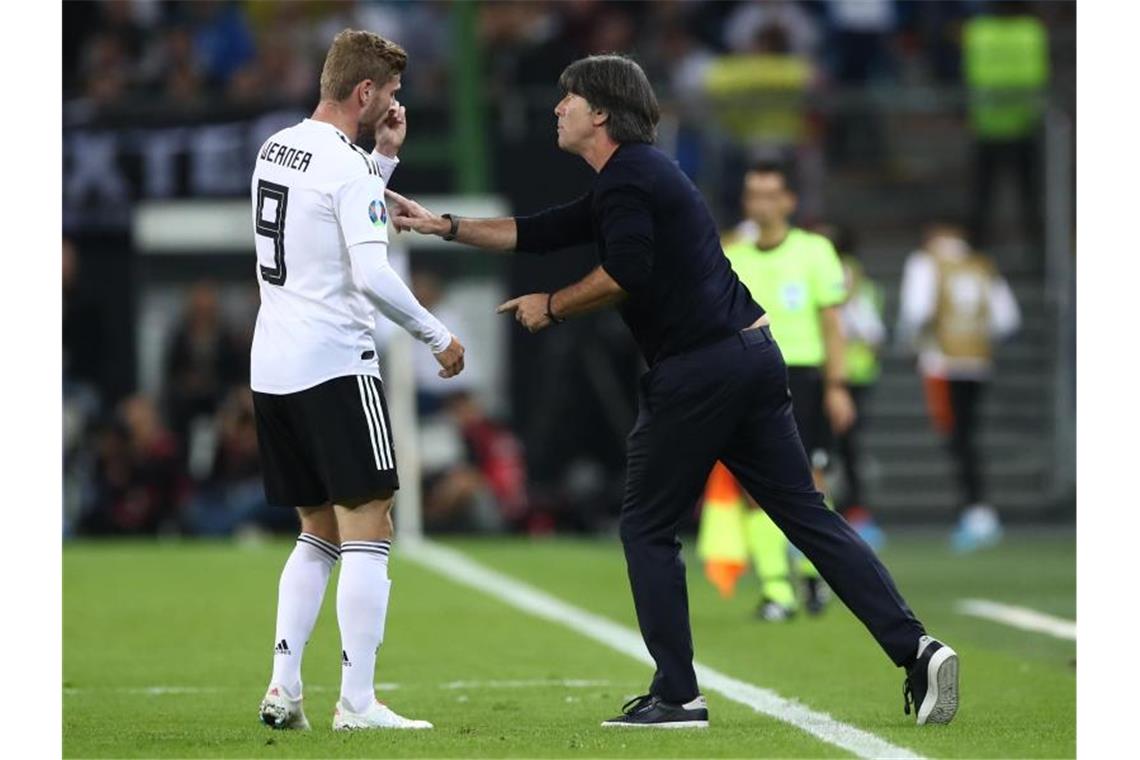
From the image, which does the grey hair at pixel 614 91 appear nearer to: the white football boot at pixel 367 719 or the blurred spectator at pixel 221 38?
the white football boot at pixel 367 719

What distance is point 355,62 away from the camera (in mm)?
7406

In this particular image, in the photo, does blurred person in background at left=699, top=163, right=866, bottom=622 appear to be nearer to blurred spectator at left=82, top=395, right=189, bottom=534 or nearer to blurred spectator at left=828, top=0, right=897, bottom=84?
blurred spectator at left=82, top=395, right=189, bottom=534

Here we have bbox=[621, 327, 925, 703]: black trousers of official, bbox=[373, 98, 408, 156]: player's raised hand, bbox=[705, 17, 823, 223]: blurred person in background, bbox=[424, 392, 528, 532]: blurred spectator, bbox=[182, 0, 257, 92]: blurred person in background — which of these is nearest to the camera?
bbox=[621, 327, 925, 703]: black trousers of official

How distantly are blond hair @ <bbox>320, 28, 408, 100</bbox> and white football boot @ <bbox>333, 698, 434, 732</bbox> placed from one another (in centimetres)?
196

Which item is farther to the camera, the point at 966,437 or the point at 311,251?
the point at 966,437

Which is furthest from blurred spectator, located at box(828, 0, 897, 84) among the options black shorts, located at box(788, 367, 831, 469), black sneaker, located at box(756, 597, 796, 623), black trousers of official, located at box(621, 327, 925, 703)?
black trousers of official, located at box(621, 327, 925, 703)

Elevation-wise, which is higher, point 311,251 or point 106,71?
point 106,71

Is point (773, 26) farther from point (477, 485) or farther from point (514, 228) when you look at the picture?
point (514, 228)

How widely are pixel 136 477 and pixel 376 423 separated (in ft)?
40.2

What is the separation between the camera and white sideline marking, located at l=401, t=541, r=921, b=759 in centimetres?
727

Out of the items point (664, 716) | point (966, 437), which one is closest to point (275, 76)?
point (966, 437)
